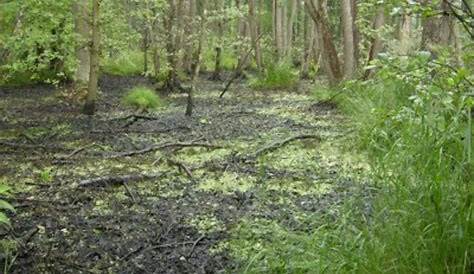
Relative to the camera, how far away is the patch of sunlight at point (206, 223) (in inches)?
155

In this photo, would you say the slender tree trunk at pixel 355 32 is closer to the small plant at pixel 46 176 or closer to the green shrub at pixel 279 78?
the green shrub at pixel 279 78

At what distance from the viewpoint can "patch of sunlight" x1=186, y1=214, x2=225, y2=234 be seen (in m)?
3.93

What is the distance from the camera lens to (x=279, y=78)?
12867mm

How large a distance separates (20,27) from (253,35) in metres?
6.68

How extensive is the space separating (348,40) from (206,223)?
20.1ft

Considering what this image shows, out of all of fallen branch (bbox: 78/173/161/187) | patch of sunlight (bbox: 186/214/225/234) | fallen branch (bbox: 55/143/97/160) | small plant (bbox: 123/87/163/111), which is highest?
small plant (bbox: 123/87/163/111)

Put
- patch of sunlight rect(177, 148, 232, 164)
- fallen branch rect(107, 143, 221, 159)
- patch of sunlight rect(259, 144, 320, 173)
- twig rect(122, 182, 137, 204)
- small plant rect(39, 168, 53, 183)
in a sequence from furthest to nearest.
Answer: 1. fallen branch rect(107, 143, 221, 159)
2. patch of sunlight rect(177, 148, 232, 164)
3. patch of sunlight rect(259, 144, 320, 173)
4. small plant rect(39, 168, 53, 183)
5. twig rect(122, 182, 137, 204)

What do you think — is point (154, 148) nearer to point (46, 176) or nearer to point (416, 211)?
point (46, 176)

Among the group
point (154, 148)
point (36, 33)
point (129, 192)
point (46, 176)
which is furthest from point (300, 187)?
point (36, 33)

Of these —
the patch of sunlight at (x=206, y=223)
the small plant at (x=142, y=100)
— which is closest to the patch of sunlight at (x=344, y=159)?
the patch of sunlight at (x=206, y=223)

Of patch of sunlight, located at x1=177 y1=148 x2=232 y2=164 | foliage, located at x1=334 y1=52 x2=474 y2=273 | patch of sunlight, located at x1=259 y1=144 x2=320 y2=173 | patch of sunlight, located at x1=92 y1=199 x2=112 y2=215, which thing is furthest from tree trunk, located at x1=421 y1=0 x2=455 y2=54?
patch of sunlight, located at x1=92 y1=199 x2=112 y2=215

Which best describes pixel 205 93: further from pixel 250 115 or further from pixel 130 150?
pixel 130 150

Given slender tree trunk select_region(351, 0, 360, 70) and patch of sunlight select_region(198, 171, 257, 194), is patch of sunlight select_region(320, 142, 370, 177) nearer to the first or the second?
patch of sunlight select_region(198, 171, 257, 194)

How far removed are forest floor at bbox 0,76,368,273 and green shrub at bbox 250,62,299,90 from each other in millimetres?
4333
